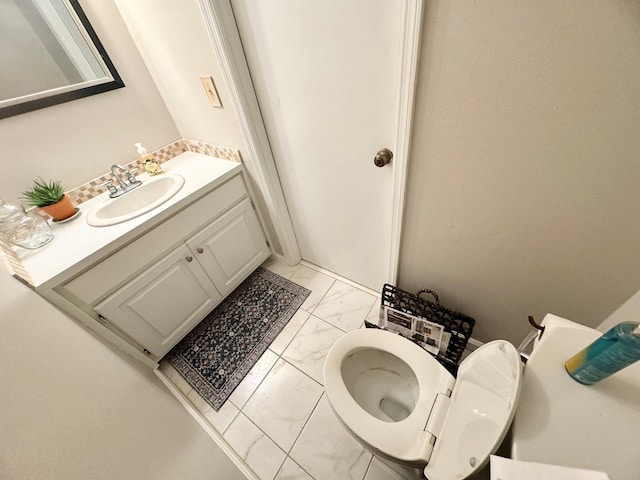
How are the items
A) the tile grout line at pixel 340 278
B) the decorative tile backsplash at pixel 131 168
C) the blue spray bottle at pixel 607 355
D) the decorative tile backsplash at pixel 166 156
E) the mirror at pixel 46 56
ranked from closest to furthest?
1. the blue spray bottle at pixel 607 355
2. the decorative tile backsplash at pixel 131 168
3. the mirror at pixel 46 56
4. the decorative tile backsplash at pixel 166 156
5. the tile grout line at pixel 340 278

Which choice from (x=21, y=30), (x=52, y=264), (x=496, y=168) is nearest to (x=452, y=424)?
(x=496, y=168)

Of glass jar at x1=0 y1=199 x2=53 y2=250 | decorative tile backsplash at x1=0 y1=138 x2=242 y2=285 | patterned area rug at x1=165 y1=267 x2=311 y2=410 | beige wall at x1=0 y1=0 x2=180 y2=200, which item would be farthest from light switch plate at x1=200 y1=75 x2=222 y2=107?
patterned area rug at x1=165 y1=267 x2=311 y2=410

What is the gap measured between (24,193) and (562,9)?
6.03 ft

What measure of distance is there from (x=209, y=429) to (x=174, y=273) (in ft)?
2.37

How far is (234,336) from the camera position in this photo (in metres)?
1.41

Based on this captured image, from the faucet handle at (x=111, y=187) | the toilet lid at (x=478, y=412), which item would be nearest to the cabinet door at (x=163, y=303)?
the faucet handle at (x=111, y=187)

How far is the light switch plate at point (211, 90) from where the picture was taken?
110 cm

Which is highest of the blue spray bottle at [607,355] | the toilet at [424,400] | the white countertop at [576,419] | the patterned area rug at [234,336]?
the blue spray bottle at [607,355]

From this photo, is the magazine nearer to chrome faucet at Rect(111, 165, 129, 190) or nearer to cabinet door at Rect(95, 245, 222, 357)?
cabinet door at Rect(95, 245, 222, 357)

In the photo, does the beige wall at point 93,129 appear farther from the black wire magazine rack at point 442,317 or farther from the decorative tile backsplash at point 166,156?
the black wire magazine rack at point 442,317

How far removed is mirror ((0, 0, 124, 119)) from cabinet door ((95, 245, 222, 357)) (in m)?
0.84

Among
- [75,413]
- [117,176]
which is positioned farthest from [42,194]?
[75,413]

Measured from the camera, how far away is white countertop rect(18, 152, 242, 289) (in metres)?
0.86

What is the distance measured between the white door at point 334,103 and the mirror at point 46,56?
0.79 meters
